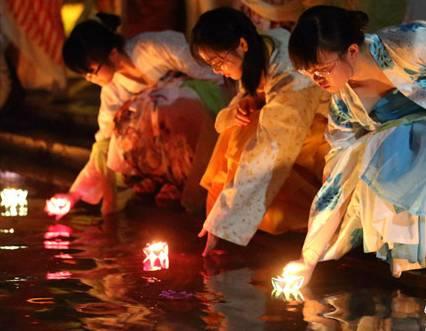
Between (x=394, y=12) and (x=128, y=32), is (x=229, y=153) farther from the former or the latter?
(x=128, y=32)

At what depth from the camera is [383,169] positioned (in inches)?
197

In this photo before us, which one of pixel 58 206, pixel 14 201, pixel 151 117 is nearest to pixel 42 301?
pixel 58 206

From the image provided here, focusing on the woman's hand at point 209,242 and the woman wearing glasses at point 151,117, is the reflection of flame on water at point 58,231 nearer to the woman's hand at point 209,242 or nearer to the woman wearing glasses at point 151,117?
the woman wearing glasses at point 151,117

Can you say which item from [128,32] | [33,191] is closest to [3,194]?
[33,191]

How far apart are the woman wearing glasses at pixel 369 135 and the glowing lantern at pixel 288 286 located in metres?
0.08

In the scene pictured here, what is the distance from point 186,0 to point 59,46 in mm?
2243

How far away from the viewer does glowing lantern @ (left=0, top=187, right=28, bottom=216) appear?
770 cm

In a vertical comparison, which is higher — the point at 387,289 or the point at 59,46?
the point at 59,46

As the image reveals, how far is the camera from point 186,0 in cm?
965

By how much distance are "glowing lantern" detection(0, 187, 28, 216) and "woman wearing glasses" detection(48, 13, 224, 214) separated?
0.41m

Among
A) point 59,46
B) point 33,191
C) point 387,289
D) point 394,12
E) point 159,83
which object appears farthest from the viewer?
point 59,46

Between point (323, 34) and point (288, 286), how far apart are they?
116 centimetres

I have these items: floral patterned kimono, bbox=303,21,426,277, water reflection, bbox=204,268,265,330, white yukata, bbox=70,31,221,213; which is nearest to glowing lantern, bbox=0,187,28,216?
white yukata, bbox=70,31,221,213

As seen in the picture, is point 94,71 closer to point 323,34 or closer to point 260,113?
point 260,113
